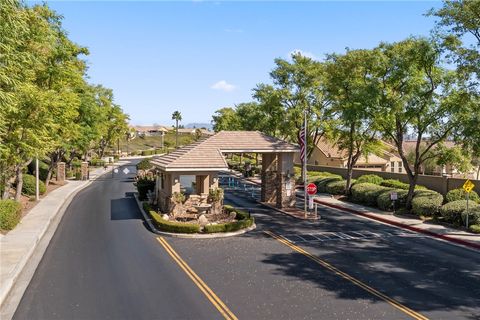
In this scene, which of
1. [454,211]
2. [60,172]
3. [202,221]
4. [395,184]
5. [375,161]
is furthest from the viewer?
[375,161]

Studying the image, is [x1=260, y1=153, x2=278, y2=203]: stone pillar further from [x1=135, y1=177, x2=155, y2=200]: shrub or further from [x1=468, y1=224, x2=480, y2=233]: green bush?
[x1=468, y1=224, x2=480, y2=233]: green bush

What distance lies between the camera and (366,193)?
36.1m

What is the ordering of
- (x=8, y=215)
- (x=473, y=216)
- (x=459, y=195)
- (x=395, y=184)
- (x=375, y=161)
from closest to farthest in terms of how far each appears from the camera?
(x=8, y=215) → (x=473, y=216) → (x=459, y=195) → (x=395, y=184) → (x=375, y=161)

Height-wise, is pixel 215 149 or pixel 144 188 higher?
pixel 215 149

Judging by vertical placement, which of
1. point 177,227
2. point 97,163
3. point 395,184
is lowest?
point 177,227

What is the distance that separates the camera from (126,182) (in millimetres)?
56531

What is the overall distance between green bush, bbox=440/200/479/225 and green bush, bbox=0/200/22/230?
83.6 feet

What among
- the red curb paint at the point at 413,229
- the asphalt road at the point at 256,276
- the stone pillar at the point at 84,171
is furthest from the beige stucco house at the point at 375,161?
the asphalt road at the point at 256,276

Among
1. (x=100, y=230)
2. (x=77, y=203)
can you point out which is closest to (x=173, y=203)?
(x=100, y=230)

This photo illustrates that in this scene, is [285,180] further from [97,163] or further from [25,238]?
[97,163]

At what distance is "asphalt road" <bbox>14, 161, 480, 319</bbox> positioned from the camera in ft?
45.0

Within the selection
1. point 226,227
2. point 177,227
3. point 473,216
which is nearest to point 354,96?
point 473,216

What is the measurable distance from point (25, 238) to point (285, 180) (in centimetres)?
1869

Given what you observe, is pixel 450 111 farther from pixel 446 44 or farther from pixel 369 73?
pixel 369 73
